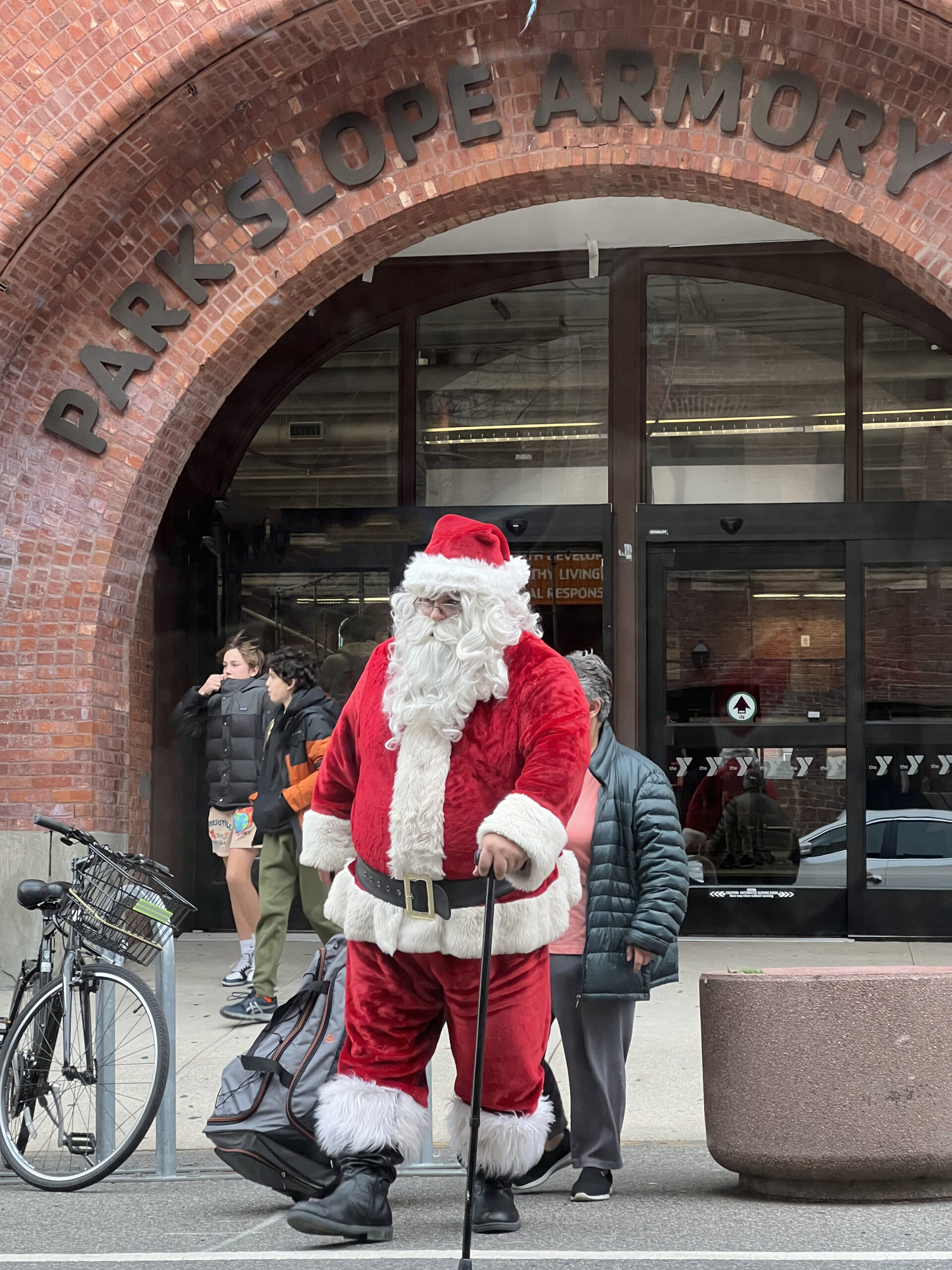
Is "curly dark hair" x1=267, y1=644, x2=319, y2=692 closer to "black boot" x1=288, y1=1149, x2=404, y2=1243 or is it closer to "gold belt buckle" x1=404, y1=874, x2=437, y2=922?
"gold belt buckle" x1=404, y1=874, x2=437, y2=922

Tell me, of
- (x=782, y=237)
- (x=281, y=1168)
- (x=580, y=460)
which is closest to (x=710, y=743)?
(x=580, y=460)

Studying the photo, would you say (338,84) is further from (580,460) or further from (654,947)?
(654,947)

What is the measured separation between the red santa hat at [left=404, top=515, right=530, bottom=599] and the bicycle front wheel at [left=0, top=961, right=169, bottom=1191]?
177 centimetres

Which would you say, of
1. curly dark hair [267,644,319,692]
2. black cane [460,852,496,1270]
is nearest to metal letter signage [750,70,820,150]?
curly dark hair [267,644,319,692]

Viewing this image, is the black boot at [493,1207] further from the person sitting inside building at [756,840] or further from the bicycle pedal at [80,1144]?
the person sitting inside building at [756,840]

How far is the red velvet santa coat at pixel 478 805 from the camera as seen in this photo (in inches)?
158

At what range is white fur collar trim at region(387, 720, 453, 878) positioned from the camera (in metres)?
4.04

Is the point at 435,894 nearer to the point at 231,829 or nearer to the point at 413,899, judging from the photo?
the point at 413,899

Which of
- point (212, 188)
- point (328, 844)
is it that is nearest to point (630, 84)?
point (212, 188)

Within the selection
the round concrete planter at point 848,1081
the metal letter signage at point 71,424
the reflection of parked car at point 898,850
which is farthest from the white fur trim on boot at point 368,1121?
the reflection of parked car at point 898,850

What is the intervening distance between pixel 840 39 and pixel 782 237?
212 cm

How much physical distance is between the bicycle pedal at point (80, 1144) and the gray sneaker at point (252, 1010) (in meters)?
2.47

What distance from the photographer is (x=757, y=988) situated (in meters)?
4.48

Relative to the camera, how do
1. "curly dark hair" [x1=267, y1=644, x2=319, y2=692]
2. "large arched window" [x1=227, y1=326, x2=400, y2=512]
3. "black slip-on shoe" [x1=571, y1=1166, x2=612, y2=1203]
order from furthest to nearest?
1. "large arched window" [x1=227, y1=326, x2=400, y2=512]
2. "curly dark hair" [x1=267, y1=644, x2=319, y2=692]
3. "black slip-on shoe" [x1=571, y1=1166, x2=612, y2=1203]
